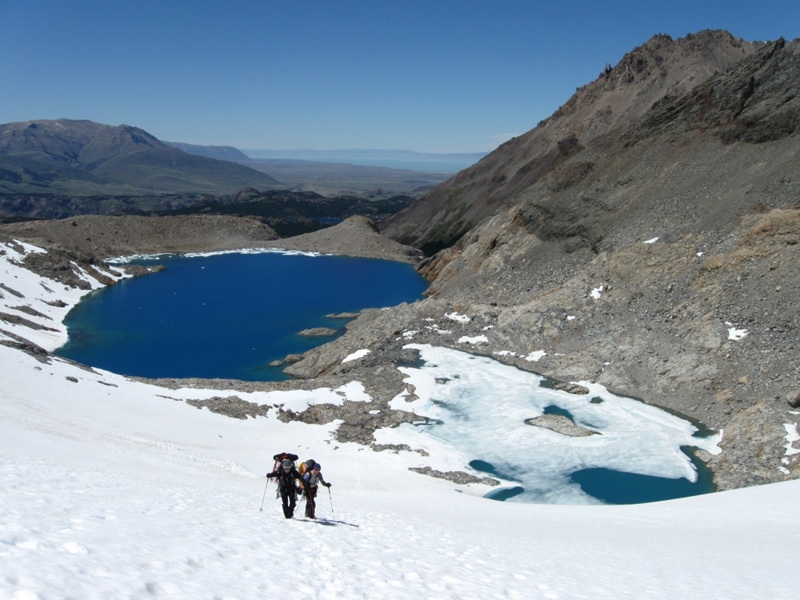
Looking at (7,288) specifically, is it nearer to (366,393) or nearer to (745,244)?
→ (366,393)

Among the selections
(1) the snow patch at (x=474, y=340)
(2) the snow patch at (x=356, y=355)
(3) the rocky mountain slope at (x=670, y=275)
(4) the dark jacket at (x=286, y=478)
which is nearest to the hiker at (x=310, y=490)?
(4) the dark jacket at (x=286, y=478)

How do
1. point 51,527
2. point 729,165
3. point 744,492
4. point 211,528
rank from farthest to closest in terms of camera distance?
point 729,165 → point 744,492 → point 211,528 → point 51,527

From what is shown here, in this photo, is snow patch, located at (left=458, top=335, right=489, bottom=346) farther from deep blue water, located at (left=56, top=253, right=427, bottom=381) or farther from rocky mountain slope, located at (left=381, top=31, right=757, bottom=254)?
rocky mountain slope, located at (left=381, top=31, right=757, bottom=254)

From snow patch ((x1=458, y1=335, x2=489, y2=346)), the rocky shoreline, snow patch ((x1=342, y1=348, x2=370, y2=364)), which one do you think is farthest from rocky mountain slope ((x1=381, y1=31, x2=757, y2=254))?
snow patch ((x1=342, y1=348, x2=370, y2=364))

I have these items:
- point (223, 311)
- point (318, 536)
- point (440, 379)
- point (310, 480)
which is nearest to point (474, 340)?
point (440, 379)

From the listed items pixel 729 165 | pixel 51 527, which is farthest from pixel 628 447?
pixel 729 165
